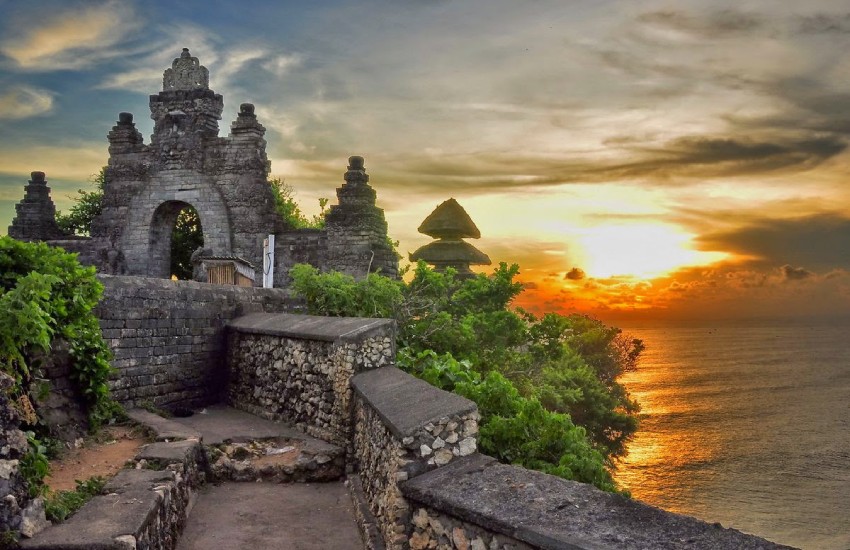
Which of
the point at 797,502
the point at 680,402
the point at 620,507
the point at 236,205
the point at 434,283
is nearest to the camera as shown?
the point at 620,507

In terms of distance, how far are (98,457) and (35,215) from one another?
18009mm

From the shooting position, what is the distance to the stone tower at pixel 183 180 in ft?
68.2

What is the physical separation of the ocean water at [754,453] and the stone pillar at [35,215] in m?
21.0

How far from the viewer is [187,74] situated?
74.1 feet

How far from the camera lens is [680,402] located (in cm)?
4706

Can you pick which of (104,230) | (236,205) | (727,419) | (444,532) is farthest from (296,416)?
(727,419)

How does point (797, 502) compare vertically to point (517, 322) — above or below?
below

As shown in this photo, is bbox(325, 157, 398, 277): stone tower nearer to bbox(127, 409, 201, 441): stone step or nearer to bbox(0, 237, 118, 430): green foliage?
bbox(127, 409, 201, 441): stone step

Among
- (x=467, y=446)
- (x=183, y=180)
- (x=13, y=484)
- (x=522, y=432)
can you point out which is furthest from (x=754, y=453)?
(x=13, y=484)

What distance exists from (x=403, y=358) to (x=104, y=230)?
48.3 feet

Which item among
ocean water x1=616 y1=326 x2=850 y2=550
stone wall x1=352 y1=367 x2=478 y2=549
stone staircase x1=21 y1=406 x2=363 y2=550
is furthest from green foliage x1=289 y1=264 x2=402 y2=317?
ocean water x1=616 y1=326 x2=850 y2=550

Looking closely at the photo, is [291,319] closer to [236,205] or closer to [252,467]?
[252,467]

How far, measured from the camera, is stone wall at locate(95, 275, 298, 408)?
A: 1095cm

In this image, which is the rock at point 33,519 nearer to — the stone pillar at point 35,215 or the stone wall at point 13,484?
the stone wall at point 13,484
